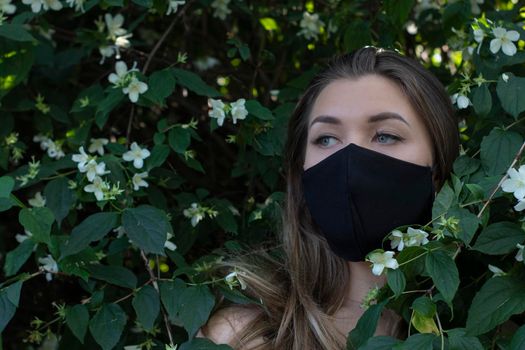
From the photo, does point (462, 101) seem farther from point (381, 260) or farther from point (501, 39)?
point (381, 260)

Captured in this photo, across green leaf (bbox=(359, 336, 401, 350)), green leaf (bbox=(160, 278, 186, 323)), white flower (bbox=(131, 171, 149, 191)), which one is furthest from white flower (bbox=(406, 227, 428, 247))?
white flower (bbox=(131, 171, 149, 191))

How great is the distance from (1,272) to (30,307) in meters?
0.17

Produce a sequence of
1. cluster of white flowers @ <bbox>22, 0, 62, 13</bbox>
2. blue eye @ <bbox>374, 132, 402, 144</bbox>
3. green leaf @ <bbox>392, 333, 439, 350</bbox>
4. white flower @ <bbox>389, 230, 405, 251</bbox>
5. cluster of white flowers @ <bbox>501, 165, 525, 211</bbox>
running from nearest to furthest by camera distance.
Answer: green leaf @ <bbox>392, 333, 439, 350</bbox> → cluster of white flowers @ <bbox>501, 165, 525, 211</bbox> → white flower @ <bbox>389, 230, 405, 251</bbox> → blue eye @ <bbox>374, 132, 402, 144</bbox> → cluster of white flowers @ <bbox>22, 0, 62, 13</bbox>

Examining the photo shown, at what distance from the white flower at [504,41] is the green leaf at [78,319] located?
51.1 inches

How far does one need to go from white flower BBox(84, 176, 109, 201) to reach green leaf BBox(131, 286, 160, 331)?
0.89 feet

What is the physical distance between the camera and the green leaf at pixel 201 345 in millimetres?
2283

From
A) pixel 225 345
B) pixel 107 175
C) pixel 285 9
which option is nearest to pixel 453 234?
pixel 225 345

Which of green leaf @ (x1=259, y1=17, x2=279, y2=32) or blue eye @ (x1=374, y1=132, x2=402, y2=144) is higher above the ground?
blue eye @ (x1=374, y1=132, x2=402, y2=144)

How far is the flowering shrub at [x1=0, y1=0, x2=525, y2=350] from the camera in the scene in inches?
82.3

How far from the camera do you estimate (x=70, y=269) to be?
7.98ft

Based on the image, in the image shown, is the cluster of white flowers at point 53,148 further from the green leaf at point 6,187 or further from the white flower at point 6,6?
the green leaf at point 6,187

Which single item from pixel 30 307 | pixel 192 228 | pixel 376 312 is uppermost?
pixel 376 312

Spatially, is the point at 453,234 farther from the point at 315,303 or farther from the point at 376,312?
the point at 315,303

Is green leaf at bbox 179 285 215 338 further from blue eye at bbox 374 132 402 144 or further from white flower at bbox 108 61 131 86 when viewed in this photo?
white flower at bbox 108 61 131 86
